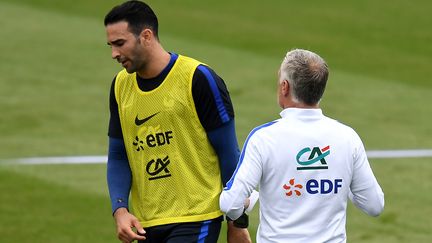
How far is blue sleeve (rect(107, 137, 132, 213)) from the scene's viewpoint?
6.76 meters

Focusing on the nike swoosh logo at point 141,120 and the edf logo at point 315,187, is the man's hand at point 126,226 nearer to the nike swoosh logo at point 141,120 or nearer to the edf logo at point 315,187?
the nike swoosh logo at point 141,120

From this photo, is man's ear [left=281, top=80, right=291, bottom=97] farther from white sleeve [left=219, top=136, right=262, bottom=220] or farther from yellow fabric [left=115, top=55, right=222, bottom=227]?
yellow fabric [left=115, top=55, right=222, bottom=227]

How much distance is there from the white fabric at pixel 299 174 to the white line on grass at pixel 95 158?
653 centimetres

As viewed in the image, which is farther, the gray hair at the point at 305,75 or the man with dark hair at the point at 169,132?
the man with dark hair at the point at 169,132

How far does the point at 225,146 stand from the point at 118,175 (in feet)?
2.39

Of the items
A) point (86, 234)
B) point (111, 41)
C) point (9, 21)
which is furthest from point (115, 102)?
point (9, 21)

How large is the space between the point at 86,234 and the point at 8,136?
11.3 ft

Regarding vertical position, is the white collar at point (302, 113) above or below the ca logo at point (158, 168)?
→ above

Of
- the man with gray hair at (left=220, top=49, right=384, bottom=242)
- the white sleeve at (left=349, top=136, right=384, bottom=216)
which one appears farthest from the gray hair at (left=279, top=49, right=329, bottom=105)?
the white sleeve at (left=349, top=136, right=384, bottom=216)

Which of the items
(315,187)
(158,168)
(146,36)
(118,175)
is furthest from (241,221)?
(146,36)

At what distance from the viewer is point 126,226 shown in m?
6.53

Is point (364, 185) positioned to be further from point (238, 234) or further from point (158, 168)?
point (158, 168)

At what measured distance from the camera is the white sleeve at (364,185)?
5.84 m

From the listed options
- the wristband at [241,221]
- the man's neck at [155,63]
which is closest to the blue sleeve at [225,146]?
the wristband at [241,221]
